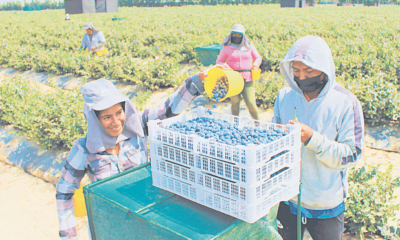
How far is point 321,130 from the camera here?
6.37 feet

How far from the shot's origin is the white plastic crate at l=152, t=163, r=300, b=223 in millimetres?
1370

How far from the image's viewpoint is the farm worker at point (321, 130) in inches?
71.2

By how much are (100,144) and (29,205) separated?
2922 millimetres

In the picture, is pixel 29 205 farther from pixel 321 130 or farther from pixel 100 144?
pixel 321 130

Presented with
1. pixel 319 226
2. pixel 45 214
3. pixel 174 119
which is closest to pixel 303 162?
pixel 319 226

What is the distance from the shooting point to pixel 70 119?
16.9 ft

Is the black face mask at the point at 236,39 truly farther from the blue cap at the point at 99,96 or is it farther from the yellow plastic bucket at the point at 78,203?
the yellow plastic bucket at the point at 78,203

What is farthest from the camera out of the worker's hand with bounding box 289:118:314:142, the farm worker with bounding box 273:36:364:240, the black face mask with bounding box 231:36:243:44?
the black face mask with bounding box 231:36:243:44

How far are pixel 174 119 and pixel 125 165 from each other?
55 cm

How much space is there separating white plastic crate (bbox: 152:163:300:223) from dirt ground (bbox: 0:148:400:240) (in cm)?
203

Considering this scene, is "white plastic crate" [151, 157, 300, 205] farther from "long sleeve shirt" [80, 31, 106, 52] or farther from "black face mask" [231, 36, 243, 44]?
"long sleeve shirt" [80, 31, 106, 52]

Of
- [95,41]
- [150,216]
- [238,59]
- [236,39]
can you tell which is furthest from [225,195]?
[95,41]

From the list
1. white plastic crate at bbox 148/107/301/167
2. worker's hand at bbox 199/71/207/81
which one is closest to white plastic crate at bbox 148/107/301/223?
white plastic crate at bbox 148/107/301/167

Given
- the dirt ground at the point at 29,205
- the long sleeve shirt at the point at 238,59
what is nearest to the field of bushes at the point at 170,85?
the dirt ground at the point at 29,205
